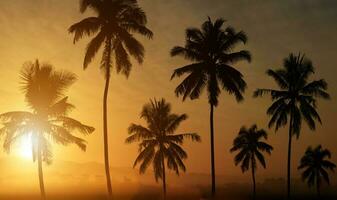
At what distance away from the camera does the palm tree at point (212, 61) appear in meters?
51.0

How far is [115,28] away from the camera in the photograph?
152 ft

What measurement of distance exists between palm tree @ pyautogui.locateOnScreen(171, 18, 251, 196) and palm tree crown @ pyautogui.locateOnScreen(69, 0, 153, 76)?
6.93 metres

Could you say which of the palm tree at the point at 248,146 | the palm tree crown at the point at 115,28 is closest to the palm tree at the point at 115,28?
the palm tree crown at the point at 115,28

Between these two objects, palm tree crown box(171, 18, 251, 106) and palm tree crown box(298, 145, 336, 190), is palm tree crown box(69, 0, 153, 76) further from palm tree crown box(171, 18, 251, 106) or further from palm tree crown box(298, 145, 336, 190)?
palm tree crown box(298, 145, 336, 190)

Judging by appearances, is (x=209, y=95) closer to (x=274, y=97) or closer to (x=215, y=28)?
(x=215, y=28)

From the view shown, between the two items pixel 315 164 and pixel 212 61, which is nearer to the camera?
pixel 212 61

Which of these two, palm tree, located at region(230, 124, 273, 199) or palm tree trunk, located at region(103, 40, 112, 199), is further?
palm tree, located at region(230, 124, 273, 199)

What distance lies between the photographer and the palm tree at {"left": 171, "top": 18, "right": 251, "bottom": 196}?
51.0 meters

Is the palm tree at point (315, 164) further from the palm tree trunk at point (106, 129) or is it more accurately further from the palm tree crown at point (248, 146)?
the palm tree trunk at point (106, 129)

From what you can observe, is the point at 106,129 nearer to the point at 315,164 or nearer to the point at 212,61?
the point at 212,61

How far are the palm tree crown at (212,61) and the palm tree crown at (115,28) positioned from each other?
6923 mm

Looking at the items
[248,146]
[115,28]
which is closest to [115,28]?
[115,28]

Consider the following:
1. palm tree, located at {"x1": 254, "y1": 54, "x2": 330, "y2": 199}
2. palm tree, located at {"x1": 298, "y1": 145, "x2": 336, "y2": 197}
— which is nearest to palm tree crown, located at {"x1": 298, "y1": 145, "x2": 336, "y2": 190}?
palm tree, located at {"x1": 298, "y1": 145, "x2": 336, "y2": 197}

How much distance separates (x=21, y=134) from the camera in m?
50.3
